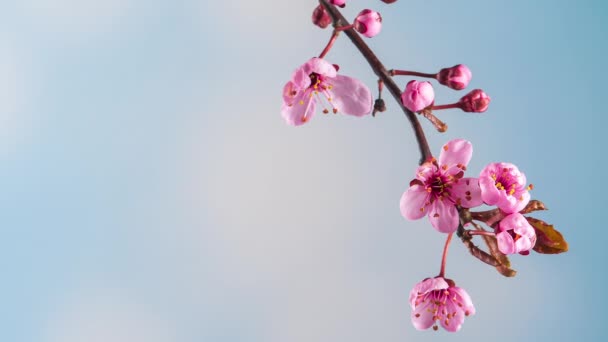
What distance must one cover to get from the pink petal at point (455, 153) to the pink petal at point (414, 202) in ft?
0.40

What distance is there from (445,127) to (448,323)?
0.69 m

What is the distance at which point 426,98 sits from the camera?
1.86 m

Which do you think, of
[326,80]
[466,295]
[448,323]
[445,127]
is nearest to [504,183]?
[445,127]

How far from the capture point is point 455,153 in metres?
1.99

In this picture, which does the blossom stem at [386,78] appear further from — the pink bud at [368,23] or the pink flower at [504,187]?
the pink flower at [504,187]

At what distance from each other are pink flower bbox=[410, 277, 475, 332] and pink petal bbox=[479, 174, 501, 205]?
292 millimetres

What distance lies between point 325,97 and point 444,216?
62 cm

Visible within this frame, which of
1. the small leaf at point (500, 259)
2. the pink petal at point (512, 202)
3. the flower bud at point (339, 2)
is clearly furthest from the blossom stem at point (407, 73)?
the small leaf at point (500, 259)

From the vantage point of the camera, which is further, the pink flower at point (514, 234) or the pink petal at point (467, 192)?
the pink petal at point (467, 192)

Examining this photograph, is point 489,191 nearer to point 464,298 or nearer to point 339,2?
point 464,298

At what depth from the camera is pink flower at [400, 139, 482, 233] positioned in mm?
1941

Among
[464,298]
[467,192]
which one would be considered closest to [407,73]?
[467,192]

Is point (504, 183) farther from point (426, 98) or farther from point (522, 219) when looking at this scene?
point (426, 98)

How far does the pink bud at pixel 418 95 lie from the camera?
185 cm
